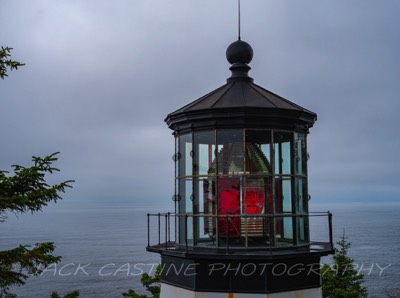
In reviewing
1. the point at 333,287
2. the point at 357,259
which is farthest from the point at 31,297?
the point at 357,259

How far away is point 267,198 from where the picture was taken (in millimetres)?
7555

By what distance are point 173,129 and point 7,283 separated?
11.0 ft

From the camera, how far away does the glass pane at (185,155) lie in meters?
7.88

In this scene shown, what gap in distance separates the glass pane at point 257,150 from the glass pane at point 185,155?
901 mm

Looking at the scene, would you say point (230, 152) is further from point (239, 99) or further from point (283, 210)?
point (283, 210)

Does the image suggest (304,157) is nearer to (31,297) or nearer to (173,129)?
(173,129)

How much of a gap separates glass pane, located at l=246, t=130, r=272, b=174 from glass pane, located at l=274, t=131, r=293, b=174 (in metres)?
0.16

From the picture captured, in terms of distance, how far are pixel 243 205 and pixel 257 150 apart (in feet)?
2.71

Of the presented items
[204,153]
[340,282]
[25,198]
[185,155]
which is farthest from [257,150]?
[340,282]

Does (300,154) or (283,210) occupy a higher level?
(300,154)

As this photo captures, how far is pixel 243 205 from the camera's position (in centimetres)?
752

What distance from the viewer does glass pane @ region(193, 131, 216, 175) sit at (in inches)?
301

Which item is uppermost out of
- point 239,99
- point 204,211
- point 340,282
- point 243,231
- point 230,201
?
point 239,99

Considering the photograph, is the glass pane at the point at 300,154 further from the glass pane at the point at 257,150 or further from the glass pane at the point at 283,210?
the glass pane at the point at 257,150
